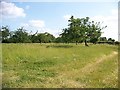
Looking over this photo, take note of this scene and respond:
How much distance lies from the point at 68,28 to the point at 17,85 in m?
59.2

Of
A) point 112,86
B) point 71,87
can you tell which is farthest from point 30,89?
point 112,86

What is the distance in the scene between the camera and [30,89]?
12.3m

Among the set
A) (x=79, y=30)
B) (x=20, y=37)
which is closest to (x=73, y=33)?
(x=79, y=30)

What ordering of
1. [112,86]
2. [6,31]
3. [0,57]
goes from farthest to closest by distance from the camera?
[6,31] → [0,57] → [112,86]

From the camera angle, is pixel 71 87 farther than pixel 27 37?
No

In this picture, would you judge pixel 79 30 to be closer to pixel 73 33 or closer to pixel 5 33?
pixel 73 33

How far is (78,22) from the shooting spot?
2879 inches

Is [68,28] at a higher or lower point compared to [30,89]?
higher

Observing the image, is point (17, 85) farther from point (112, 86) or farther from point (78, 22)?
point (78, 22)

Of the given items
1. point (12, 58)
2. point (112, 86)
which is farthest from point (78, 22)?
point (112, 86)

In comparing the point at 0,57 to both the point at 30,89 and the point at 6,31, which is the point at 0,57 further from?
the point at 6,31

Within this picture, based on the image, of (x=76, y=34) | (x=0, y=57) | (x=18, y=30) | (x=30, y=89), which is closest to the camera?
(x=30, y=89)

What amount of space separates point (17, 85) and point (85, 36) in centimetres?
6250

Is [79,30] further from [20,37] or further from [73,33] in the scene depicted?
[20,37]
